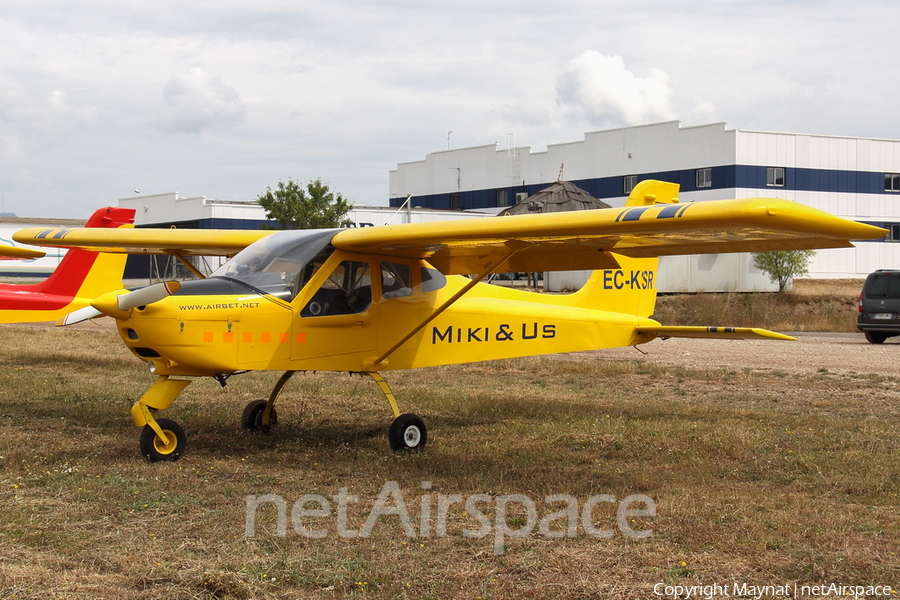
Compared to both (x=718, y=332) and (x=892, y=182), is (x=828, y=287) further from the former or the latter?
(x=718, y=332)

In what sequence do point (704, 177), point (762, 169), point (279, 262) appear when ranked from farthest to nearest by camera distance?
point (704, 177)
point (762, 169)
point (279, 262)

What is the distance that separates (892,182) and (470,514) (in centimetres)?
5212

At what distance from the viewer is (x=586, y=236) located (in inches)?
282

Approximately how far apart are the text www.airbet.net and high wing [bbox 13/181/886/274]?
2090 millimetres

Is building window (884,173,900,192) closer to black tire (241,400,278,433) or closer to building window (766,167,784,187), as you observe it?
building window (766,167,784,187)

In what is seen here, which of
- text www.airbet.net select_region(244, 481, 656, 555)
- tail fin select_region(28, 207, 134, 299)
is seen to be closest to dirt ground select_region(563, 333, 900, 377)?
text www.airbet.net select_region(244, 481, 656, 555)

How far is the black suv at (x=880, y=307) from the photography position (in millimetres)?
21531

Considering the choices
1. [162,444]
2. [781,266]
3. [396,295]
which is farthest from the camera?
[781,266]

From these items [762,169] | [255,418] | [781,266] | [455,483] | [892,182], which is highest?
[762,169]

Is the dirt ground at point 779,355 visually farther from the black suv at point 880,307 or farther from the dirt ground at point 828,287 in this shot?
the dirt ground at point 828,287

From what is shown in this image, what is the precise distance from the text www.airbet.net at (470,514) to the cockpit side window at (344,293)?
223cm

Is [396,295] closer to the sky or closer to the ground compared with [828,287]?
closer to the sky

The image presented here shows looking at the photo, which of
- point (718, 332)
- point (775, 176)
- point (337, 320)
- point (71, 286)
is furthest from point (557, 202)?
point (337, 320)

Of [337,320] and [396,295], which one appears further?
[396,295]
